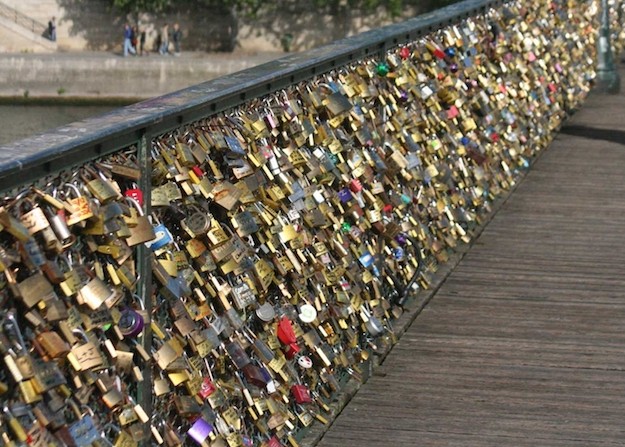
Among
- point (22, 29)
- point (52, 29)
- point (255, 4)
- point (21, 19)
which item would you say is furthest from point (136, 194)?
point (21, 19)

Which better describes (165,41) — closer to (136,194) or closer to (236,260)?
(236,260)

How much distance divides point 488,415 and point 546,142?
5522mm

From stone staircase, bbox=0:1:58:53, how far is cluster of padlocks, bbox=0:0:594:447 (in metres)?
44.1

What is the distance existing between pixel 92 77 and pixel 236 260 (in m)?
44.8

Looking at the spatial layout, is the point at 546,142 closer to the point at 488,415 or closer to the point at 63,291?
the point at 488,415

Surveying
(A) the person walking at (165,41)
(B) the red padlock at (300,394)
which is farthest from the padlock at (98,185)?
(A) the person walking at (165,41)

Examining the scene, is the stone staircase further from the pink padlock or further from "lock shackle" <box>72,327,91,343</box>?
"lock shackle" <box>72,327,91,343</box>

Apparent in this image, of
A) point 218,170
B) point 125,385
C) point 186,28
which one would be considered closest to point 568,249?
point 218,170

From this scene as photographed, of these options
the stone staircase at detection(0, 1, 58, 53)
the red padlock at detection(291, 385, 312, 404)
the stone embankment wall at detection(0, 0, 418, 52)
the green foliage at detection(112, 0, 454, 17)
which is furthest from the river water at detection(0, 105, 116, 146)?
the red padlock at detection(291, 385, 312, 404)

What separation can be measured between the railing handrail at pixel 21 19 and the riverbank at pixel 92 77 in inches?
111

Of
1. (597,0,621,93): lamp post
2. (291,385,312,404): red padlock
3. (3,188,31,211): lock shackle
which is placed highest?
(3,188,31,211): lock shackle

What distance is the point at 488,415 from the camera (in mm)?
4934

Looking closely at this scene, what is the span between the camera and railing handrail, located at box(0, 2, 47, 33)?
51.1m

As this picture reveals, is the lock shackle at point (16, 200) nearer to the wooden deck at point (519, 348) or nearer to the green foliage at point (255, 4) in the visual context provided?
the wooden deck at point (519, 348)
